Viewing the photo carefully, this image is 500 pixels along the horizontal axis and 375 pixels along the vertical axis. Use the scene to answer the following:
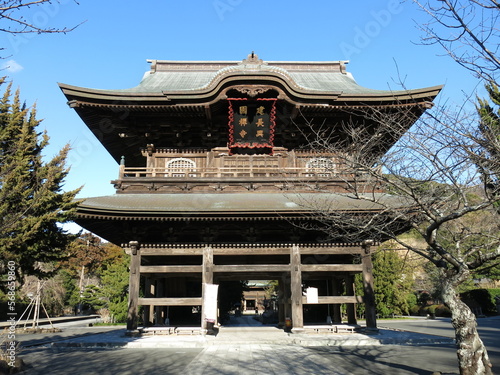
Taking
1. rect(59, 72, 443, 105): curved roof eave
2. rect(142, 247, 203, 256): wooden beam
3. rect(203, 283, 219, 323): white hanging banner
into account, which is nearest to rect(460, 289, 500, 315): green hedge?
rect(59, 72, 443, 105): curved roof eave

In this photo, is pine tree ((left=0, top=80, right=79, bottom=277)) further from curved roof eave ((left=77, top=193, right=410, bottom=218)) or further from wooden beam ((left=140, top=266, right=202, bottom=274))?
wooden beam ((left=140, top=266, right=202, bottom=274))

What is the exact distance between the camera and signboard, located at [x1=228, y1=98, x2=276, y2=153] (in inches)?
594

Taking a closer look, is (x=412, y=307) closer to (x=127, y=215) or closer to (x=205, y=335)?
(x=205, y=335)

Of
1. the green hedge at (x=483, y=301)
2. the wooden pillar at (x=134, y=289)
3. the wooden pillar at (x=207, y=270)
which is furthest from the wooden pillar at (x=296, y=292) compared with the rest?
the green hedge at (x=483, y=301)

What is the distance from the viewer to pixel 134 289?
42.2 feet

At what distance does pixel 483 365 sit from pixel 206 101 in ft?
40.0

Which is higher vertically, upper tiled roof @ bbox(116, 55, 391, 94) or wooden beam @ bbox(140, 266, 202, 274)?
upper tiled roof @ bbox(116, 55, 391, 94)

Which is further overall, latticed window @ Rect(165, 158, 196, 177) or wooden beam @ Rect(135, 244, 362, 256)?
latticed window @ Rect(165, 158, 196, 177)

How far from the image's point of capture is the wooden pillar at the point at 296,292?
505 inches

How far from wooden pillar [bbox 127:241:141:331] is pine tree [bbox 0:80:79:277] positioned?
274 centimetres

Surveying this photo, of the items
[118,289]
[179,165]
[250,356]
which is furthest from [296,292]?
[118,289]

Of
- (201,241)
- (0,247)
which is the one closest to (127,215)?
(201,241)

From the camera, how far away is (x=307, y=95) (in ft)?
47.0

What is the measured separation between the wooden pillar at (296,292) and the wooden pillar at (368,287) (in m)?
2.43
